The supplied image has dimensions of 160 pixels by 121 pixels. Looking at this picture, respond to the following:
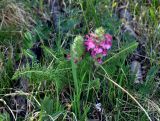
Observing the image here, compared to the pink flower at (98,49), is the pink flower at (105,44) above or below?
above

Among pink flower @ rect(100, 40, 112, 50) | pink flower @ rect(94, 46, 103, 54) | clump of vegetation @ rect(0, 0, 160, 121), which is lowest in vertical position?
clump of vegetation @ rect(0, 0, 160, 121)

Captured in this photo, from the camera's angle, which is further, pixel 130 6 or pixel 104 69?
pixel 130 6

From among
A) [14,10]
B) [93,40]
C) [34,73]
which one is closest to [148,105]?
[93,40]

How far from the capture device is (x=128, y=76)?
7.44 ft

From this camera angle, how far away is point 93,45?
2.04 m

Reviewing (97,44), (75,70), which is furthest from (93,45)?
(75,70)

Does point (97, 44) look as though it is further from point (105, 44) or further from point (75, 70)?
point (75, 70)

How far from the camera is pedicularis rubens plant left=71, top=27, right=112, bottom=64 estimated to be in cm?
204

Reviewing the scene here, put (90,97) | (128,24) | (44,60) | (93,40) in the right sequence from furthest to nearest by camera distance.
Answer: (128,24) < (44,60) < (90,97) < (93,40)

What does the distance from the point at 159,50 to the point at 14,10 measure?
0.96 meters

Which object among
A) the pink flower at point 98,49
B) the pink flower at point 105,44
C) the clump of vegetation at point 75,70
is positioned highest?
the pink flower at point 105,44

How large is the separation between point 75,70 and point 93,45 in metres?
0.16

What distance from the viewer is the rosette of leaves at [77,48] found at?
206 cm

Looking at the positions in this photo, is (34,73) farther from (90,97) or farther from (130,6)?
(130,6)
